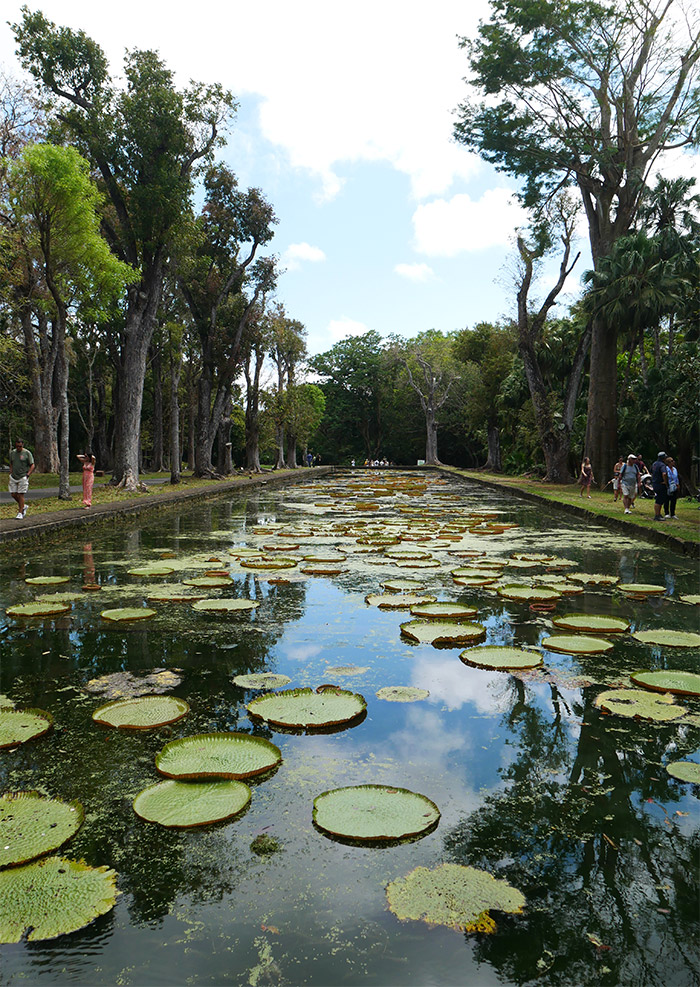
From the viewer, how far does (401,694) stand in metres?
3.43

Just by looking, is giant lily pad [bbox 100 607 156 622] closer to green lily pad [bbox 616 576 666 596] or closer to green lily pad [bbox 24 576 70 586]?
green lily pad [bbox 24 576 70 586]

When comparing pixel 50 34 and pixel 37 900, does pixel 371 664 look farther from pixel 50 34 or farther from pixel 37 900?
pixel 50 34

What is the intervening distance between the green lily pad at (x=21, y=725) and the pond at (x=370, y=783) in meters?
0.04

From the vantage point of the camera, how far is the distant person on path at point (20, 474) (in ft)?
33.6

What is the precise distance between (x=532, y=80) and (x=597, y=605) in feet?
62.6

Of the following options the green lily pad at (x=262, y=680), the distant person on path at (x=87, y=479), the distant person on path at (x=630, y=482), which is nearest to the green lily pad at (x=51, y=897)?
the green lily pad at (x=262, y=680)

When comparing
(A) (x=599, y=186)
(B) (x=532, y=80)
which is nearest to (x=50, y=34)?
(B) (x=532, y=80)

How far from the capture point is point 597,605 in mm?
5469

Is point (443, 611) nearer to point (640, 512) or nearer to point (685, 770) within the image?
point (685, 770)

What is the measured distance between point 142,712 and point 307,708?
76 cm

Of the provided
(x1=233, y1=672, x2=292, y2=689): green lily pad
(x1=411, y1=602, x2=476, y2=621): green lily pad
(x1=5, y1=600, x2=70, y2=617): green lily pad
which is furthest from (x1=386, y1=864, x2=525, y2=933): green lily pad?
(x1=5, y1=600, x2=70, y2=617): green lily pad

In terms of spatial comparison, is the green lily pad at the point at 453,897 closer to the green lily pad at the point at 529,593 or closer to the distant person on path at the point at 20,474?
the green lily pad at the point at 529,593

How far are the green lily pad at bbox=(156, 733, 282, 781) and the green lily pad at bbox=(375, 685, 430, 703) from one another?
0.80 meters

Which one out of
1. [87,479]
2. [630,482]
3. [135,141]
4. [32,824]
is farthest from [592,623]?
[135,141]
